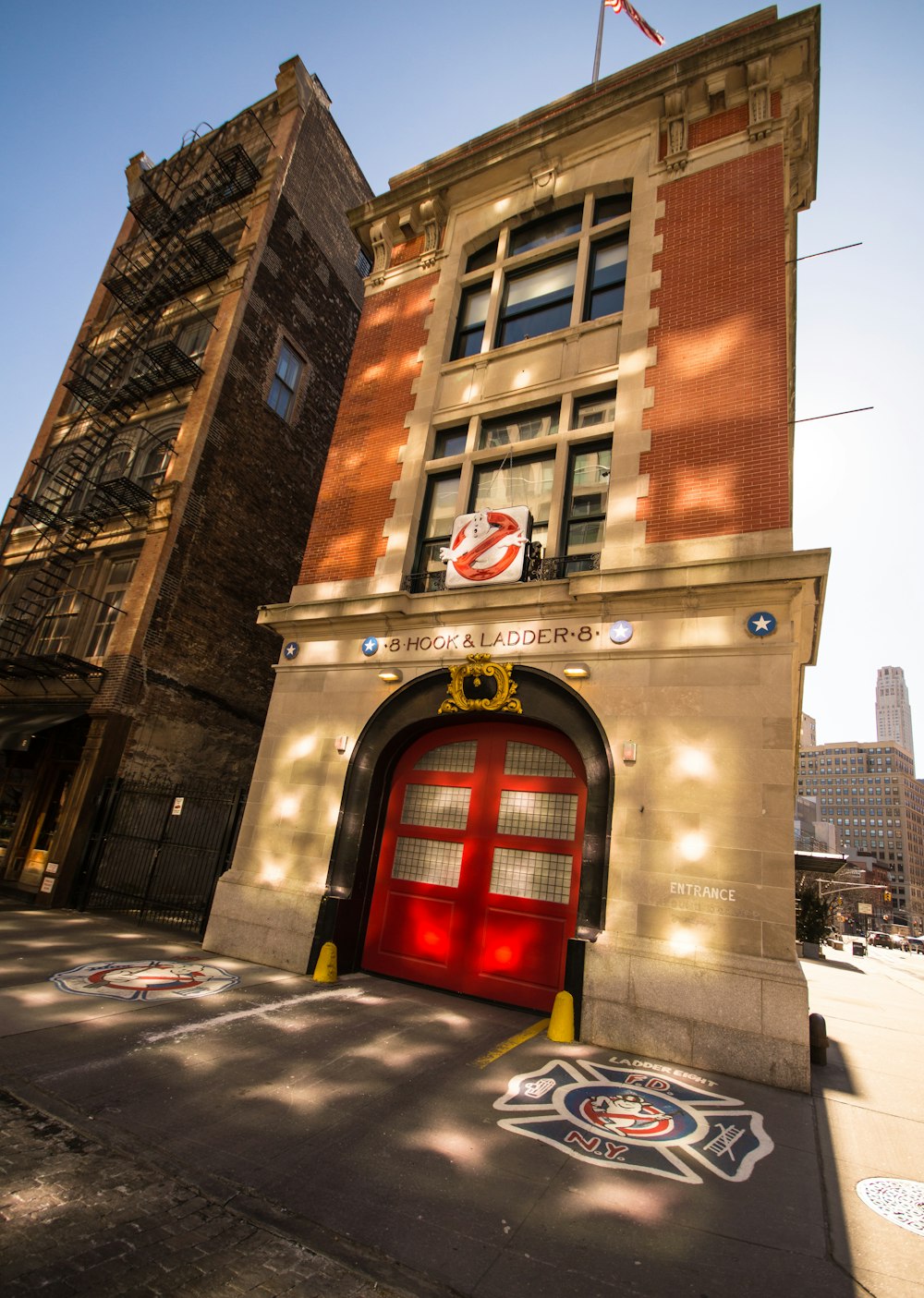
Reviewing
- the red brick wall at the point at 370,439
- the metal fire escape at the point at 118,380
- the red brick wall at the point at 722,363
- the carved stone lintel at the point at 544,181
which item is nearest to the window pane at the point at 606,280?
the red brick wall at the point at 722,363

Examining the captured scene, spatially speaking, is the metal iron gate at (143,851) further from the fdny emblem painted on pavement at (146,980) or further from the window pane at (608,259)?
the window pane at (608,259)

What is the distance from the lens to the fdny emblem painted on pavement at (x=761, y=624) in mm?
7754

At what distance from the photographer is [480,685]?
31.4 feet

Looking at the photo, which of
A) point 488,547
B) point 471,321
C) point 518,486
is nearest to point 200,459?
point 471,321

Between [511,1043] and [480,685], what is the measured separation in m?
4.67

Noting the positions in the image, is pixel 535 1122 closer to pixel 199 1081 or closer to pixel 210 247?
pixel 199 1081

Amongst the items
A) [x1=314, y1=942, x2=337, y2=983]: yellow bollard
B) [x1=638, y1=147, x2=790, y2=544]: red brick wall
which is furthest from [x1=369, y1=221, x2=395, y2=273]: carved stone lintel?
[x1=314, y1=942, x2=337, y2=983]: yellow bollard

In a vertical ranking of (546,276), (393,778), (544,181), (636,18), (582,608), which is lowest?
(393,778)

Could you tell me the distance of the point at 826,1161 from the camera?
15.5ft

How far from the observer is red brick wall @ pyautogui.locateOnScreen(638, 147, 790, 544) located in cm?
875

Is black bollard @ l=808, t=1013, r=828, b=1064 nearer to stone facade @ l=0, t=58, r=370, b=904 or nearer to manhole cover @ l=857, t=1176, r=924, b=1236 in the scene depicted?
manhole cover @ l=857, t=1176, r=924, b=1236

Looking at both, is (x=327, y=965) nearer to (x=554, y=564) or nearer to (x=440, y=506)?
(x=554, y=564)

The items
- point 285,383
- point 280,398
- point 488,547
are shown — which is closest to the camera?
point 488,547

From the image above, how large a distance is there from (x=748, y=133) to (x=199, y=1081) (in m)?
15.1
